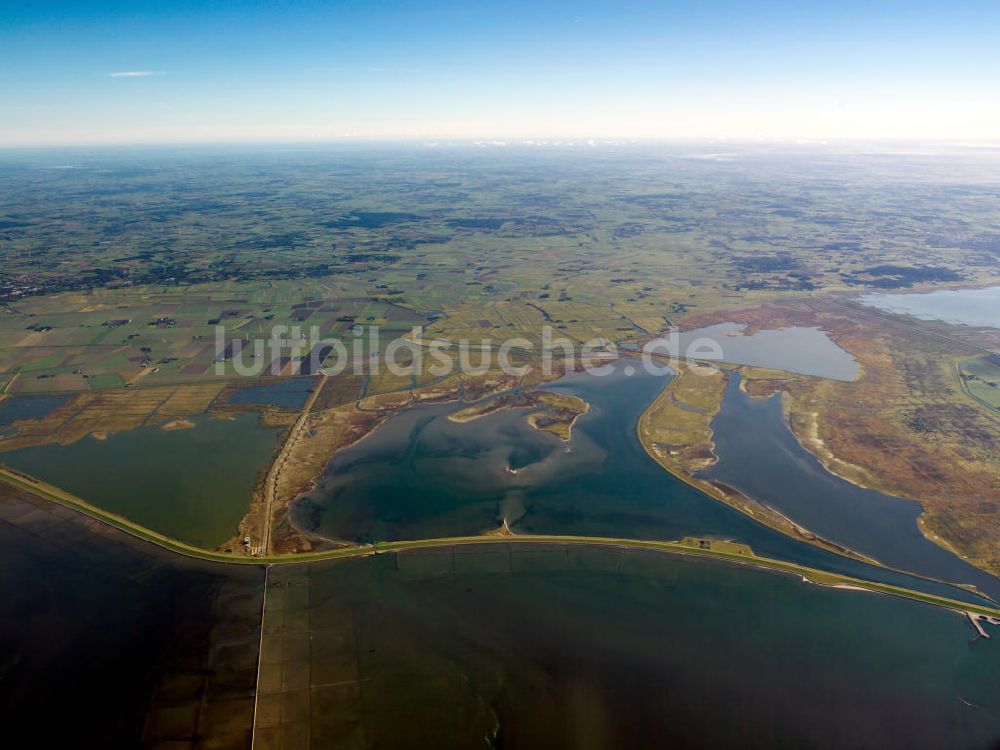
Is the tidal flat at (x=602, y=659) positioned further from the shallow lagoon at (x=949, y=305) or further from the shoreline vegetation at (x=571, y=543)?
the shallow lagoon at (x=949, y=305)

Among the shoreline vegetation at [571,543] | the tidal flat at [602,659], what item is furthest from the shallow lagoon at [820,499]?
the tidal flat at [602,659]

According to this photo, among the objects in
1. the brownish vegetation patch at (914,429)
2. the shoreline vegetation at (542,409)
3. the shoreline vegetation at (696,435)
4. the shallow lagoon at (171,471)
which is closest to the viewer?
the shallow lagoon at (171,471)

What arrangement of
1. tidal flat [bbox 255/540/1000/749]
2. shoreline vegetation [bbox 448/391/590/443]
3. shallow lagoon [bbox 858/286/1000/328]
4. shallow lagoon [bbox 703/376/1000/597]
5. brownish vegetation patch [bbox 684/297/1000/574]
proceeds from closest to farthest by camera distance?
1. tidal flat [bbox 255/540/1000/749]
2. shallow lagoon [bbox 703/376/1000/597]
3. brownish vegetation patch [bbox 684/297/1000/574]
4. shoreline vegetation [bbox 448/391/590/443]
5. shallow lagoon [bbox 858/286/1000/328]

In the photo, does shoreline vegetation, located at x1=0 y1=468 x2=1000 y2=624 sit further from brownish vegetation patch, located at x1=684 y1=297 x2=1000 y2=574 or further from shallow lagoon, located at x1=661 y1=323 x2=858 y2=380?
shallow lagoon, located at x1=661 y1=323 x2=858 y2=380

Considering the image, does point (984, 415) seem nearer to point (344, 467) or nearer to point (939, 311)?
point (939, 311)

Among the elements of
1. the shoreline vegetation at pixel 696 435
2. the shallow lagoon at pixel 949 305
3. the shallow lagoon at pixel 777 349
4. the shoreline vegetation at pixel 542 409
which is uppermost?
the shallow lagoon at pixel 949 305

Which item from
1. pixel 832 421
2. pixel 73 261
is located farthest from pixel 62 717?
pixel 73 261

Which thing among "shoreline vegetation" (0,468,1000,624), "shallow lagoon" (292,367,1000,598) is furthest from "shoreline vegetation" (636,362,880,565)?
"shoreline vegetation" (0,468,1000,624)
